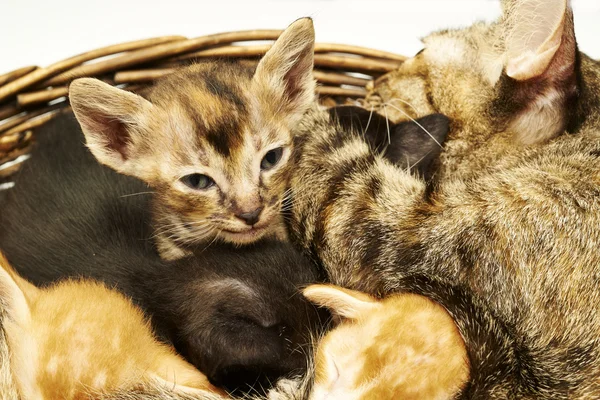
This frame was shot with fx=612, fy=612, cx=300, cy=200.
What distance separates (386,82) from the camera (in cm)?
182

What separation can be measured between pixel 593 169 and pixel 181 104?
34.4 inches

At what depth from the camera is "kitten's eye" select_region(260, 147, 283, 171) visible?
1.32m

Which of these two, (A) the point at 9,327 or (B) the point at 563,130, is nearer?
(A) the point at 9,327

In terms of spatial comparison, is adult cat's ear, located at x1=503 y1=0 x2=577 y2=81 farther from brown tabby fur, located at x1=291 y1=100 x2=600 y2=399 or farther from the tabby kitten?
brown tabby fur, located at x1=291 y1=100 x2=600 y2=399

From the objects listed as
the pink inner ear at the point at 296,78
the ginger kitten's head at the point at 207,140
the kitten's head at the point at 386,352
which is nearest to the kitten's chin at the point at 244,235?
the ginger kitten's head at the point at 207,140

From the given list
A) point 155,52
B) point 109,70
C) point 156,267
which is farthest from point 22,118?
point 156,267

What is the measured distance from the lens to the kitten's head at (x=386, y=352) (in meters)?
1.00

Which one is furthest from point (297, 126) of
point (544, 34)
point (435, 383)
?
point (435, 383)

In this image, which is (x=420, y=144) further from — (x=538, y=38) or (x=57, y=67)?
(x=57, y=67)

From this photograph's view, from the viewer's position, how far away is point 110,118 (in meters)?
1.29

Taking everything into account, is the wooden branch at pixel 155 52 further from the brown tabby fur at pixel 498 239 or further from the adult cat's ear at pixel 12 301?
the adult cat's ear at pixel 12 301

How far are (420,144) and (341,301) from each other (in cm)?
57

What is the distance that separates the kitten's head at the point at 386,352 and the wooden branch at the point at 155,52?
3.28ft

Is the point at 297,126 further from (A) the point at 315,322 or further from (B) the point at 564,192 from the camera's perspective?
(B) the point at 564,192
